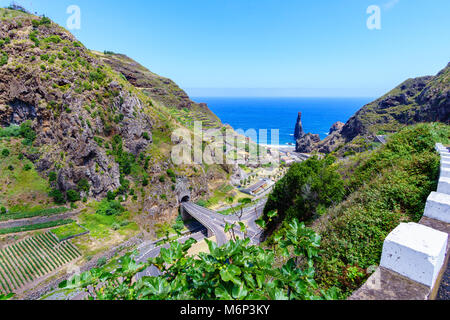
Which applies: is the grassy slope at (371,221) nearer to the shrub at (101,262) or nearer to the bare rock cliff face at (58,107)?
Result: the shrub at (101,262)

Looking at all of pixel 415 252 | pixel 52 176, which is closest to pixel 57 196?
pixel 52 176

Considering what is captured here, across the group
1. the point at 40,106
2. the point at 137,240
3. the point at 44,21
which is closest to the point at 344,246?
the point at 137,240

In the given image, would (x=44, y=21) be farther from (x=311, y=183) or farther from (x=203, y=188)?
(x=311, y=183)

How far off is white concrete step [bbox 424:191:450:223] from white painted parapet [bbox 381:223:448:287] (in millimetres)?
1577

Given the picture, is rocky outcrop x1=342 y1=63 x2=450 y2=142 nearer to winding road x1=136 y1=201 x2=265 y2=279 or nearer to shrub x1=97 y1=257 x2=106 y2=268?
winding road x1=136 y1=201 x2=265 y2=279

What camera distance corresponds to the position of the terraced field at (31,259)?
69.1 feet

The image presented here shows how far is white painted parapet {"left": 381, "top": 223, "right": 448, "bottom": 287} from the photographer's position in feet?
9.68

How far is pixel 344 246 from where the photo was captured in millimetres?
5039

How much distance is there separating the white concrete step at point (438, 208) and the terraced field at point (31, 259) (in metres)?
31.1

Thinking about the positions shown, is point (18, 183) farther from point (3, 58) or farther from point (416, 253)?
point (416, 253)

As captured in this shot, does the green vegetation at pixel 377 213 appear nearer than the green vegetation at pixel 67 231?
Yes

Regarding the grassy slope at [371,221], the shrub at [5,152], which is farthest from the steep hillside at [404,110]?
the shrub at [5,152]

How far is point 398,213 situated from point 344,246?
1.83m

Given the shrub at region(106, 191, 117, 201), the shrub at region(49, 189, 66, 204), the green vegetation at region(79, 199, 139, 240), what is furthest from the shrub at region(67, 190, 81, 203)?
the shrub at region(106, 191, 117, 201)
